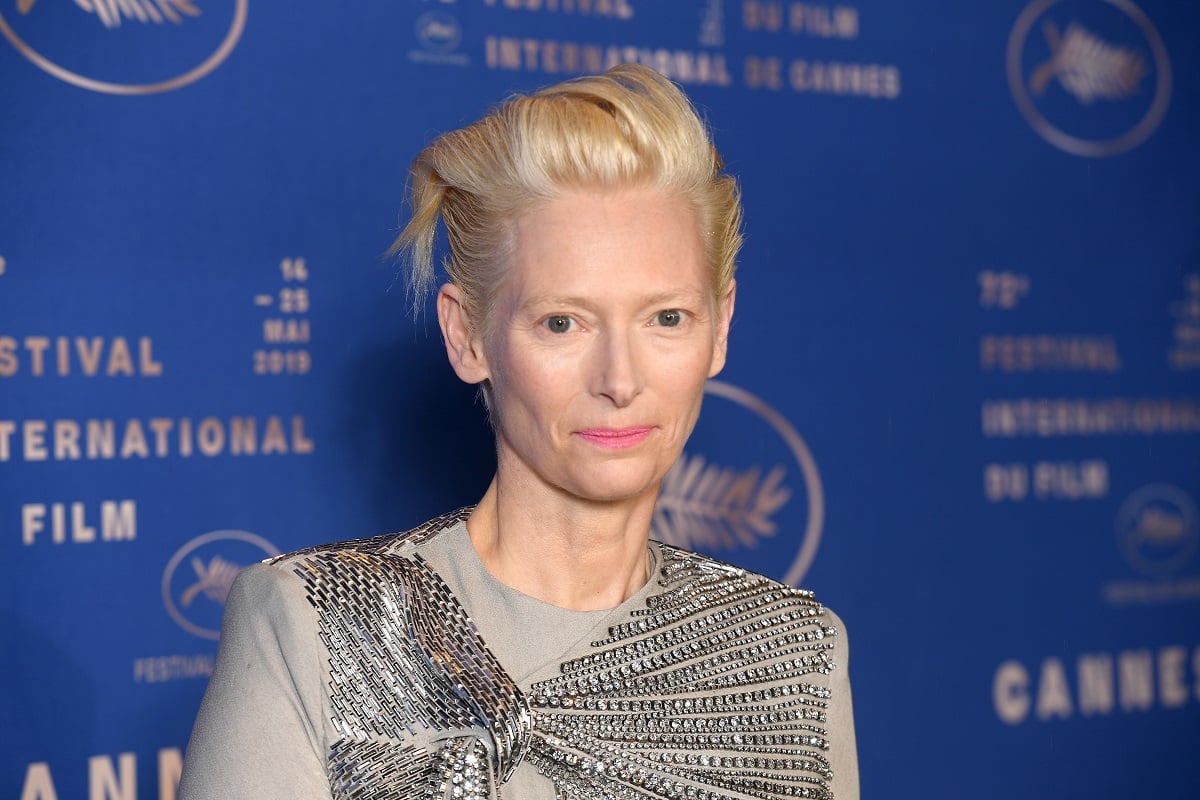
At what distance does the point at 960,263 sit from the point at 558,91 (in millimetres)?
1175

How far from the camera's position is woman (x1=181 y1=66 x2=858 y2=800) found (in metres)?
1.30

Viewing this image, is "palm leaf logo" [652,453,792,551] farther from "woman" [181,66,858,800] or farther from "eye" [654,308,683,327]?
"eye" [654,308,683,327]

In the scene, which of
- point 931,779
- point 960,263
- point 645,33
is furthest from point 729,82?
point 931,779

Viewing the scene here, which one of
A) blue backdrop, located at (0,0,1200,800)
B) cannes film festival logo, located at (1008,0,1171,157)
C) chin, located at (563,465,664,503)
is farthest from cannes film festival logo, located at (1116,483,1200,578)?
chin, located at (563,465,664,503)

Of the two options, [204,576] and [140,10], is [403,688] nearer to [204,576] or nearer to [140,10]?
[204,576]

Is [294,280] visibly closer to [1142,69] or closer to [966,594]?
[966,594]

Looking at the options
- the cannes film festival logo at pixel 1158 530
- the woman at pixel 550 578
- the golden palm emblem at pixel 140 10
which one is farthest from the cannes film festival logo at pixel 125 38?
the cannes film festival logo at pixel 1158 530

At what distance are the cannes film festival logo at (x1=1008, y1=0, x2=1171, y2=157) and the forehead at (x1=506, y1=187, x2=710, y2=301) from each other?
51.7 inches

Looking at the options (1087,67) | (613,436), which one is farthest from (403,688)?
(1087,67)

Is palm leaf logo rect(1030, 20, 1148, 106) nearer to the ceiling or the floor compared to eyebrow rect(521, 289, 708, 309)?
nearer to the ceiling

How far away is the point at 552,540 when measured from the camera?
1.45 metres

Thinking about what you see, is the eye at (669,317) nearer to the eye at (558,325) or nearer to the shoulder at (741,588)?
the eye at (558,325)

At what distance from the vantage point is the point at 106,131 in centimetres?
183

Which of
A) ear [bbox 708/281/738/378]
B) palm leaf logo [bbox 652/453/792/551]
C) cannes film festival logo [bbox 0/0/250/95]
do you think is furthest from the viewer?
palm leaf logo [bbox 652/453/792/551]
